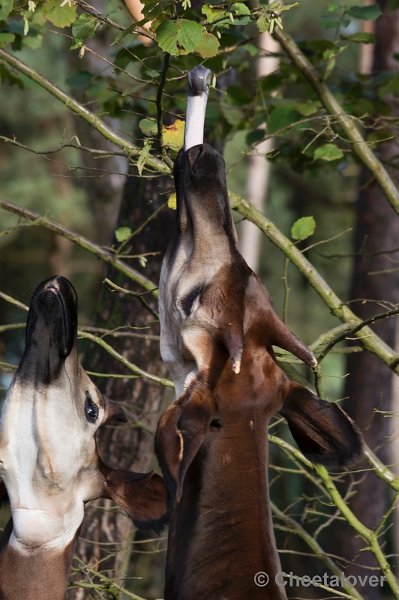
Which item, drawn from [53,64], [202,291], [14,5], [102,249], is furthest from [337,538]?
[53,64]

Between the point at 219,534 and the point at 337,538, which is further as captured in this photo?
the point at 337,538

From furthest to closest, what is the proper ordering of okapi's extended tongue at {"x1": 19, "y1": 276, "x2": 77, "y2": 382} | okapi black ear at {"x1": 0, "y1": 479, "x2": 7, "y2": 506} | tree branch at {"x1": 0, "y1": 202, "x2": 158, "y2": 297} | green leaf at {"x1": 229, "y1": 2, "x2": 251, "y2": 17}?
tree branch at {"x1": 0, "y1": 202, "x2": 158, "y2": 297}, green leaf at {"x1": 229, "y1": 2, "x2": 251, "y2": 17}, okapi black ear at {"x1": 0, "y1": 479, "x2": 7, "y2": 506}, okapi's extended tongue at {"x1": 19, "y1": 276, "x2": 77, "y2": 382}

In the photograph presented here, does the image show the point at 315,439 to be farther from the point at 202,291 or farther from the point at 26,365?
the point at 26,365

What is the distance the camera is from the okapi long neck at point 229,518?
9.94ft

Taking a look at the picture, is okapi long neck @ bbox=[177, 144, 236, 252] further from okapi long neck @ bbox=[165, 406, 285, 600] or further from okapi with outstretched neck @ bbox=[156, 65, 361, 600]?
okapi long neck @ bbox=[165, 406, 285, 600]

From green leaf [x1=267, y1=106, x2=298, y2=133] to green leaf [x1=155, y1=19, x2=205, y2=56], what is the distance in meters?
1.93

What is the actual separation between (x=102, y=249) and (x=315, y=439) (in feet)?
7.78

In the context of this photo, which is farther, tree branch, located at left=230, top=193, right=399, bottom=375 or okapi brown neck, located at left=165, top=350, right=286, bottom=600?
tree branch, located at left=230, top=193, right=399, bottom=375

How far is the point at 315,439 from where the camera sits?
10.4ft

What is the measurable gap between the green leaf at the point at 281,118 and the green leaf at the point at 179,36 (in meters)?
1.93

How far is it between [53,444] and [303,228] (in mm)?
1638

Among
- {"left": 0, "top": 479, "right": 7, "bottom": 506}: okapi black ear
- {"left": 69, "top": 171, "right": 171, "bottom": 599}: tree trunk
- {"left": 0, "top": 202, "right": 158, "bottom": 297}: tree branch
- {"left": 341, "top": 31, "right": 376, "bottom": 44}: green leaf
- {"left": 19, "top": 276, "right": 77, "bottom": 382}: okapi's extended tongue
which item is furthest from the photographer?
{"left": 69, "top": 171, "right": 171, "bottom": 599}: tree trunk

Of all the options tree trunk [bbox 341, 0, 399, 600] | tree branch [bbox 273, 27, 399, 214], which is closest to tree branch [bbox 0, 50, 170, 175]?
tree branch [bbox 273, 27, 399, 214]

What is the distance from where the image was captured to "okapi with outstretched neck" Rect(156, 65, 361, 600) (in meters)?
3.01
